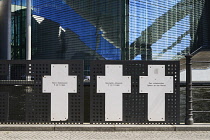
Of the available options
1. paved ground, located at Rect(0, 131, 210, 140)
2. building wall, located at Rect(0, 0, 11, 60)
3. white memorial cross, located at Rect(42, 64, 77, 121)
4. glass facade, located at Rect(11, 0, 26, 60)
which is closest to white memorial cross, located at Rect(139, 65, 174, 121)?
paved ground, located at Rect(0, 131, 210, 140)

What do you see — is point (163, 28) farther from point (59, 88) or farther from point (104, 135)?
point (104, 135)

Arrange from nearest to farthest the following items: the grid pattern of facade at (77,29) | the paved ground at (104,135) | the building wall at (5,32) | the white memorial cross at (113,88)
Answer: the paved ground at (104,135) < the white memorial cross at (113,88) < the building wall at (5,32) < the grid pattern of facade at (77,29)

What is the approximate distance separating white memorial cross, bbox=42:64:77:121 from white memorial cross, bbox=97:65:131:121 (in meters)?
0.73

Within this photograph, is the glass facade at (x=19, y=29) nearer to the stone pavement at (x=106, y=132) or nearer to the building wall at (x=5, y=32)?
the building wall at (x=5, y=32)

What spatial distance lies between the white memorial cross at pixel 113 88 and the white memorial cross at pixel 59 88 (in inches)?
28.9

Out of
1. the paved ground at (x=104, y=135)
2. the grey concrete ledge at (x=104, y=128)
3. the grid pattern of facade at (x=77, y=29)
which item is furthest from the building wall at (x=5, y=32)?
the paved ground at (x=104, y=135)

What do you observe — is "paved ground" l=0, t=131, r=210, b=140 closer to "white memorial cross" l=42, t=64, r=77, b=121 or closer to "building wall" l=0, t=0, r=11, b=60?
"white memorial cross" l=42, t=64, r=77, b=121

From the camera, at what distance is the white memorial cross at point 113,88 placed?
739 centimetres

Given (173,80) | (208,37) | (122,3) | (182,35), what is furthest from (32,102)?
(208,37)

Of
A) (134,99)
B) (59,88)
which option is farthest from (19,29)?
(134,99)

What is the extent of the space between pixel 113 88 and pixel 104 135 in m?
1.29

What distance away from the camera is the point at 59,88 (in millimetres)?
7441

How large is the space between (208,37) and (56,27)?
31179 millimetres

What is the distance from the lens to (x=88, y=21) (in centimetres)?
5406
